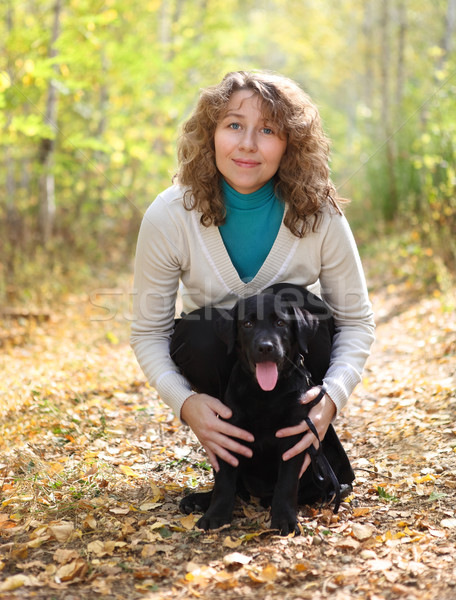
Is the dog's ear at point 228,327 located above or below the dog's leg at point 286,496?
above

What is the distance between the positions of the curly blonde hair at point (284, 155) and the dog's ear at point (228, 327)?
44cm

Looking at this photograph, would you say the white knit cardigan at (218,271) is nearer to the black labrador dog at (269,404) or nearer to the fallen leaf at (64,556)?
the black labrador dog at (269,404)

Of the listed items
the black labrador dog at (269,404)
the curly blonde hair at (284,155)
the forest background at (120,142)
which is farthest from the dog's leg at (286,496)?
the forest background at (120,142)

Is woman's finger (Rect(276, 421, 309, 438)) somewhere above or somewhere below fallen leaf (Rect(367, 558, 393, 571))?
above

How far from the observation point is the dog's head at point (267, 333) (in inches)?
86.4

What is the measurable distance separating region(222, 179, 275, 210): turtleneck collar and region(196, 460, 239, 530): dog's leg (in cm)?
112

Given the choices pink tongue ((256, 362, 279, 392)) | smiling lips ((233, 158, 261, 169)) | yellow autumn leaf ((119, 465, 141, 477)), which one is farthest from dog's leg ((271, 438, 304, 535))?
smiling lips ((233, 158, 261, 169))

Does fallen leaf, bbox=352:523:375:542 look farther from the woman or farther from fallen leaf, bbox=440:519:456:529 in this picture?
the woman

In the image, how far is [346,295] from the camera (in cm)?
262

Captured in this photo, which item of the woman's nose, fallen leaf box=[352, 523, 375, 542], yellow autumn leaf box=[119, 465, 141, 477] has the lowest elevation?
yellow autumn leaf box=[119, 465, 141, 477]

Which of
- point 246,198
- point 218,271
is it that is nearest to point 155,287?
point 218,271

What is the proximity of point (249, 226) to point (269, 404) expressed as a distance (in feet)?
2.72

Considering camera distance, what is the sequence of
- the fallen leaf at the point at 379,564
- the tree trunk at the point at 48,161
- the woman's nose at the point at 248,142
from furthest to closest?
the tree trunk at the point at 48,161 → the woman's nose at the point at 248,142 → the fallen leaf at the point at 379,564

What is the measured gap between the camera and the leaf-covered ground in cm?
191
